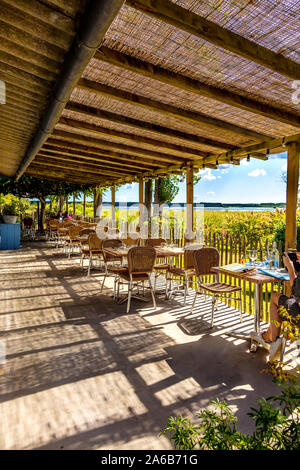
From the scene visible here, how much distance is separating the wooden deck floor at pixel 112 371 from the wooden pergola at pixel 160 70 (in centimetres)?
212

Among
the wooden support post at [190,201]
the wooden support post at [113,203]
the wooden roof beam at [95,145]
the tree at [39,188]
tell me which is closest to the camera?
the wooden roof beam at [95,145]

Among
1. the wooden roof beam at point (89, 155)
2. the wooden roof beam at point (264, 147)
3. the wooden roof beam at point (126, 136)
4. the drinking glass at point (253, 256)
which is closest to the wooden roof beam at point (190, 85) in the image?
the wooden roof beam at point (264, 147)

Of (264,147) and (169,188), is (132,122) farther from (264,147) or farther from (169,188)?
(169,188)

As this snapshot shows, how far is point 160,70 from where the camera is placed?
116 inches

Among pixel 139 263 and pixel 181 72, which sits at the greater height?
pixel 181 72

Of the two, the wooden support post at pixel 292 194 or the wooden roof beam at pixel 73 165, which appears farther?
the wooden roof beam at pixel 73 165

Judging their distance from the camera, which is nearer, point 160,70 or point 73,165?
point 160,70

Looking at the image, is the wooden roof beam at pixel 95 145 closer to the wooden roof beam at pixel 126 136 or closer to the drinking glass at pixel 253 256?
the wooden roof beam at pixel 126 136

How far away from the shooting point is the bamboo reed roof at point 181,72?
6.90ft

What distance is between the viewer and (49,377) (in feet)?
8.72

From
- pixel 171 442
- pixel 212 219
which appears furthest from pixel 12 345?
pixel 212 219

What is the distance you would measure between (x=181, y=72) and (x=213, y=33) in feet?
2.77

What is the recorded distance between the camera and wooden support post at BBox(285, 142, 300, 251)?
4293 mm

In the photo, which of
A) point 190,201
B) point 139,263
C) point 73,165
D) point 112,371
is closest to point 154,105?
point 139,263
